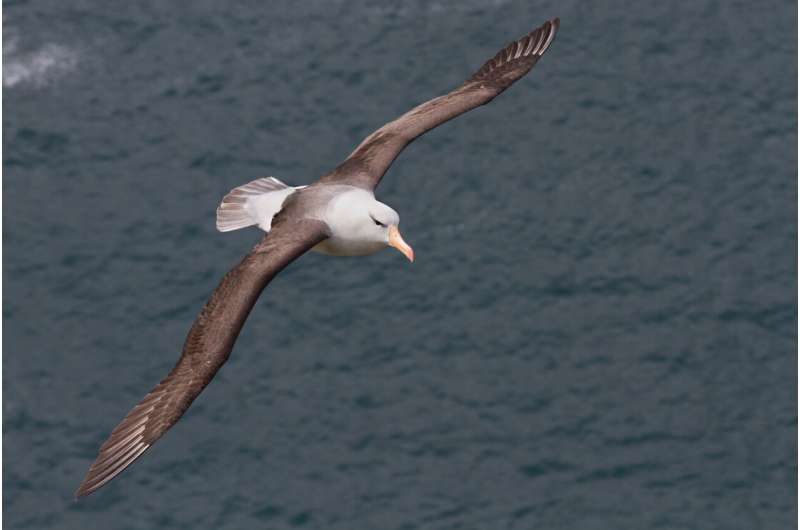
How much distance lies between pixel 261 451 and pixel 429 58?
840 inches

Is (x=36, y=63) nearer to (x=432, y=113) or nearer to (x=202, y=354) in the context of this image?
(x=432, y=113)

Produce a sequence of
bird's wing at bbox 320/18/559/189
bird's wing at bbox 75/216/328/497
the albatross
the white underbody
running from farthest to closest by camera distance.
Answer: bird's wing at bbox 320/18/559/189, the white underbody, the albatross, bird's wing at bbox 75/216/328/497

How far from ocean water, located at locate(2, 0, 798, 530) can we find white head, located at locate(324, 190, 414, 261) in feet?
105

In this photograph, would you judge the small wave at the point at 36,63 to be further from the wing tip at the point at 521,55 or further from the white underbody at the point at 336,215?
the white underbody at the point at 336,215

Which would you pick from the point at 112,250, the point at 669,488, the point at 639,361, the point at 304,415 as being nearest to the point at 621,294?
the point at 639,361

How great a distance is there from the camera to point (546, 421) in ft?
266

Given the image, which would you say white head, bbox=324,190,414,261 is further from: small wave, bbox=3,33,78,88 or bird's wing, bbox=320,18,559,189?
small wave, bbox=3,33,78,88

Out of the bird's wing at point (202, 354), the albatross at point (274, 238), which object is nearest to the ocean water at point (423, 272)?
the albatross at point (274, 238)

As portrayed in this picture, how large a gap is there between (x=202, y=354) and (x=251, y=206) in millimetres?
6916

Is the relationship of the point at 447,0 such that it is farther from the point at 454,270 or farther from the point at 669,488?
the point at 669,488

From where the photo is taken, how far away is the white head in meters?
47.8

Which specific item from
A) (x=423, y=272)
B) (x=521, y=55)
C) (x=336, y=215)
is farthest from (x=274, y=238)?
(x=423, y=272)

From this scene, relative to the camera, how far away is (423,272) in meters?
84.6

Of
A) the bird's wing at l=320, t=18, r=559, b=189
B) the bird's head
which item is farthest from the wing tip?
the bird's head
